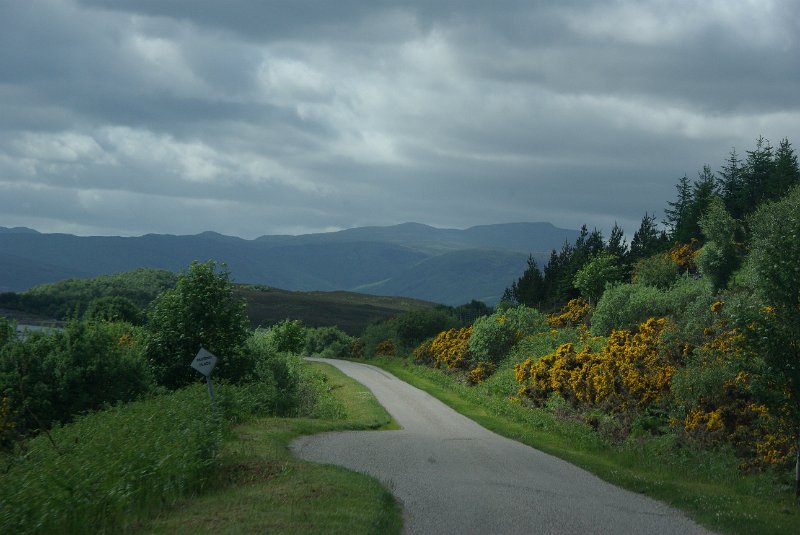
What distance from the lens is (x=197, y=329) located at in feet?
105

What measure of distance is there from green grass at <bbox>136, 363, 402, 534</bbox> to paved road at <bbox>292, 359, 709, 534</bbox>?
1.88ft

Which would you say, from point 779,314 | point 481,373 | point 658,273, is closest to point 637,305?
point 481,373

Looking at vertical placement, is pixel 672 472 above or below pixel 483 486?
below

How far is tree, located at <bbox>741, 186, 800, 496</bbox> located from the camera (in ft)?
54.4

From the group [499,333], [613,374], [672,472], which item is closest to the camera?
[672,472]

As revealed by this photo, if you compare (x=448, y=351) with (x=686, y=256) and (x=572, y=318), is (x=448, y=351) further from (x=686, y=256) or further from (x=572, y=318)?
(x=686, y=256)

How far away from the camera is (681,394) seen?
23.9 metres

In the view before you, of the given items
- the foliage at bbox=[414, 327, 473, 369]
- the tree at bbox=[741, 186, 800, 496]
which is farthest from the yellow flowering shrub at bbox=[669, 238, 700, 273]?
the tree at bbox=[741, 186, 800, 496]

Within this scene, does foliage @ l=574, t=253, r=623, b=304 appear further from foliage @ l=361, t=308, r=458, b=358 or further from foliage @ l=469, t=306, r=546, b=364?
foliage @ l=361, t=308, r=458, b=358

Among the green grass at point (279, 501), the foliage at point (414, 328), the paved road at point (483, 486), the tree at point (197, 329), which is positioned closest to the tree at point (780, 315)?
the paved road at point (483, 486)

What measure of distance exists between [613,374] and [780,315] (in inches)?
446

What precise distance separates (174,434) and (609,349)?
18159 millimetres

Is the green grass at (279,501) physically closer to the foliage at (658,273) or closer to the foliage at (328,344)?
the foliage at (658,273)

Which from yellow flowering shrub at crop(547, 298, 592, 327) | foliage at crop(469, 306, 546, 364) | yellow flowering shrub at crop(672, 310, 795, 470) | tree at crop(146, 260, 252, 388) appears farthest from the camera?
yellow flowering shrub at crop(547, 298, 592, 327)
